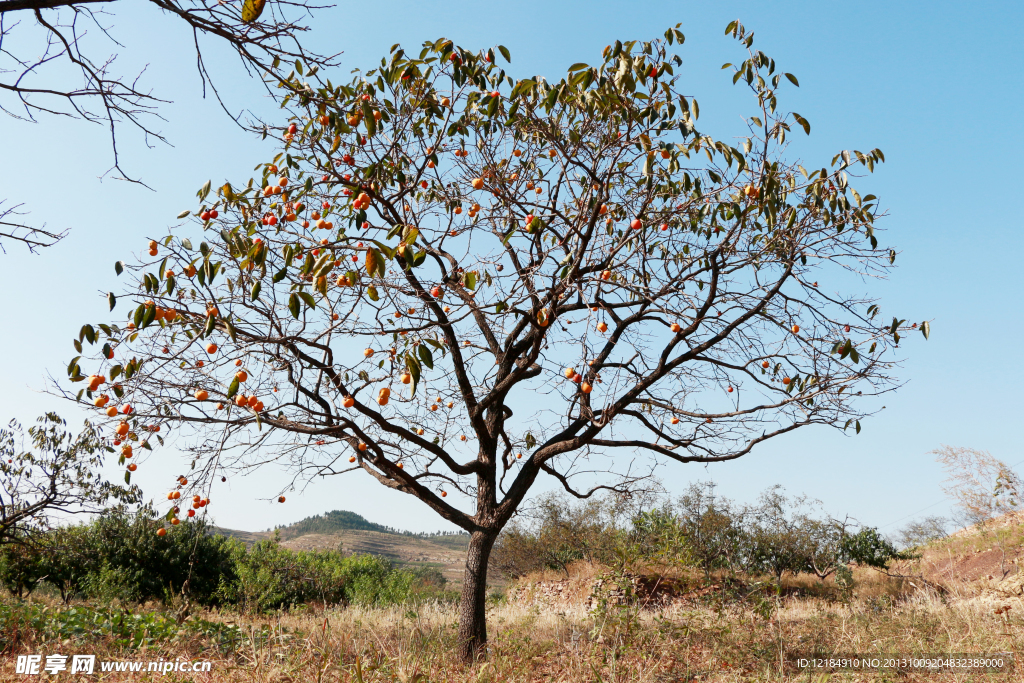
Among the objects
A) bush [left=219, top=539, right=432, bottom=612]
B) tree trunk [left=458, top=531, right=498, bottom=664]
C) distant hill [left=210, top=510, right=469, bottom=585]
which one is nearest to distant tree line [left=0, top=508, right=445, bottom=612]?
bush [left=219, top=539, right=432, bottom=612]

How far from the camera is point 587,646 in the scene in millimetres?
4617

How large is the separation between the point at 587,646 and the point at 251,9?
493 cm

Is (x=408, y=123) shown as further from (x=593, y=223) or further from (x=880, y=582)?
(x=880, y=582)

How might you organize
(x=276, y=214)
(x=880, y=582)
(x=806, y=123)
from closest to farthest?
(x=806, y=123)
(x=276, y=214)
(x=880, y=582)

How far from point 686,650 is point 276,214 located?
5092 mm

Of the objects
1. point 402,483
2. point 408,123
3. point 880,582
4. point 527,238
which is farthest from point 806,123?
point 880,582

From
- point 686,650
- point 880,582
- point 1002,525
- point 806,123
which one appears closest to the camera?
point 806,123

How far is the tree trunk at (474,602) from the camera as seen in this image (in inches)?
187

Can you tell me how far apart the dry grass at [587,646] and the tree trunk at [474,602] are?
0.13 meters

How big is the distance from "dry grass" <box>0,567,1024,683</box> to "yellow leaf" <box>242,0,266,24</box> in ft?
9.68

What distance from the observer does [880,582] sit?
12.7m

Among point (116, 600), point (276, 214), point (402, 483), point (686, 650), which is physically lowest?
point (116, 600)

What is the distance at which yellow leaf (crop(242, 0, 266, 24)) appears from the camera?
7.95ft

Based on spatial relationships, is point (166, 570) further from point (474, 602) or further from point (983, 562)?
point (983, 562)
